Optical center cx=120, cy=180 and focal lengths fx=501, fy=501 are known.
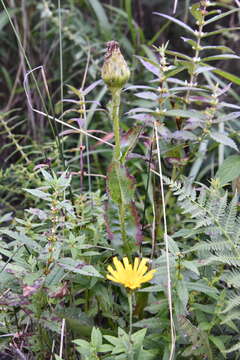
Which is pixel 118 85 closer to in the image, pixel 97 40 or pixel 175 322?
pixel 175 322

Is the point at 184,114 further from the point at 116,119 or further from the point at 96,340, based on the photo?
→ the point at 96,340

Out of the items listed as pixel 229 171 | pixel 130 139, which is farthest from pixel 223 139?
pixel 130 139

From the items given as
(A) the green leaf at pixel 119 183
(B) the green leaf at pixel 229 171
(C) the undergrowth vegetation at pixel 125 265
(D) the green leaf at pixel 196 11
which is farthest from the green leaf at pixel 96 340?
(D) the green leaf at pixel 196 11

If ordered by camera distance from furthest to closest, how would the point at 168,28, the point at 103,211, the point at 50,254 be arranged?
the point at 168,28 < the point at 103,211 < the point at 50,254

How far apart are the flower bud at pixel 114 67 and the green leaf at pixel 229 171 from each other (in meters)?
0.31

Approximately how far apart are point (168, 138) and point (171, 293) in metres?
0.36

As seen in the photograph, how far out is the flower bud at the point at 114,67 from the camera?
0.84 meters

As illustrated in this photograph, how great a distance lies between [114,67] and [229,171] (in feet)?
1.15

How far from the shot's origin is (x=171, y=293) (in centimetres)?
83

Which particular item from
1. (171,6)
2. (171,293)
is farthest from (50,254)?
(171,6)

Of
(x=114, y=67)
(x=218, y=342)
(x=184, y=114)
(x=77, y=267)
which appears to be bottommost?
(x=218, y=342)

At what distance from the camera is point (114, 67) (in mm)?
840

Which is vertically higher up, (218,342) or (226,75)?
(226,75)

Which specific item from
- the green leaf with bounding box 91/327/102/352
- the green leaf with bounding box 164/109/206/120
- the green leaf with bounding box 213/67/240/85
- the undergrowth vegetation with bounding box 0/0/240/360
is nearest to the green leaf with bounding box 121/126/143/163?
the undergrowth vegetation with bounding box 0/0/240/360
